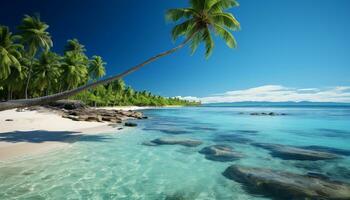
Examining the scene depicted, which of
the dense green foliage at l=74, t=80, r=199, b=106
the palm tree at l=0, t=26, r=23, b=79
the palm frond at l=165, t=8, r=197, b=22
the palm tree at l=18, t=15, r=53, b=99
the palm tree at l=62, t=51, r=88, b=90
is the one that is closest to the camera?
A: the palm frond at l=165, t=8, r=197, b=22

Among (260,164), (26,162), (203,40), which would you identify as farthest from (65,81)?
(260,164)

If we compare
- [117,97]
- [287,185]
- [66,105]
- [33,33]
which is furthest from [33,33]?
[117,97]

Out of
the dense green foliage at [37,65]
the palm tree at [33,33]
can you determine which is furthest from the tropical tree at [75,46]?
the palm tree at [33,33]

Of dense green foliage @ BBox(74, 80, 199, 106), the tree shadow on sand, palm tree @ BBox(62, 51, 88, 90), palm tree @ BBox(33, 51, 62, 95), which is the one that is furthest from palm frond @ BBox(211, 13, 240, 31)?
dense green foliage @ BBox(74, 80, 199, 106)

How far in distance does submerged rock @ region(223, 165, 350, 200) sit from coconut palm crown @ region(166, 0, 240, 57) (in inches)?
386

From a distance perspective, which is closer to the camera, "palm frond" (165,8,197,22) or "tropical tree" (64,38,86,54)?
"palm frond" (165,8,197,22)

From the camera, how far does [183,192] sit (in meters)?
7.18

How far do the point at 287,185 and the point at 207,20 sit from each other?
39.0 ft

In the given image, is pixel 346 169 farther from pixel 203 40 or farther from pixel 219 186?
pixel 203 40

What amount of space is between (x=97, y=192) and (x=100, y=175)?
158 centimetres

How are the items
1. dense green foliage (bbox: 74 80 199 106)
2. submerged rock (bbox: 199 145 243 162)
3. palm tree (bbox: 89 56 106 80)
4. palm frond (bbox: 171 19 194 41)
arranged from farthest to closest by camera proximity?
dense green foliage (bbox: 74 80 199 106)
palm tree (bbox: 89 56 106 80)
palm frond (bbox: 171 19 194 41)
submerged rock (bbox: 199 145 243 162)

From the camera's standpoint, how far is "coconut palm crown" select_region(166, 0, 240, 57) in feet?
53.4

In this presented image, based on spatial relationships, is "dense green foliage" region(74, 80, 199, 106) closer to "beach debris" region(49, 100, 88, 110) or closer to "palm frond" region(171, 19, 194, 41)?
"beach debris" region(49, 100, 88, 110)

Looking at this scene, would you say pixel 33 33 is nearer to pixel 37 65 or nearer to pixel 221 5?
pixel 37 65
